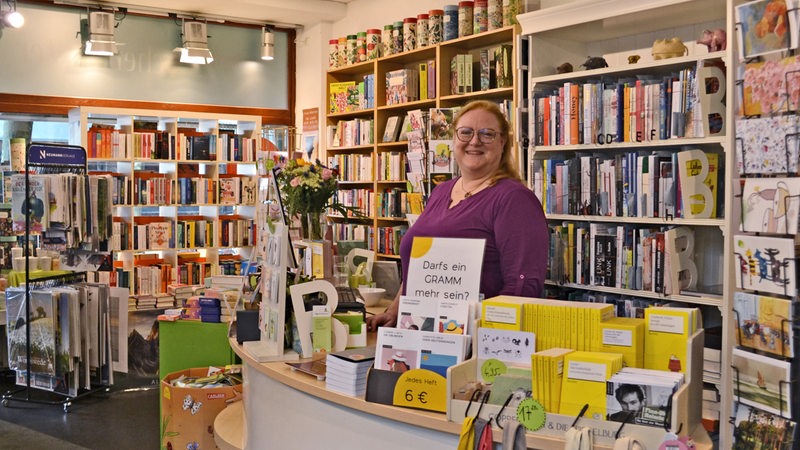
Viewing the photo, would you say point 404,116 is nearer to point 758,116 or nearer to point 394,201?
point 394,201

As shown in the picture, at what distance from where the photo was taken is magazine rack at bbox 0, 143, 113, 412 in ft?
19.0

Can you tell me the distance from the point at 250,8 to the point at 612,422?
6713 mm

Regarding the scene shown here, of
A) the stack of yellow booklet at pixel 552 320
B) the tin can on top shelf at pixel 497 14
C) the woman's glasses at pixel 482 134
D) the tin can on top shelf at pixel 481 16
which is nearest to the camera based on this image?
the stack of yellow booklet at pixel 552 320

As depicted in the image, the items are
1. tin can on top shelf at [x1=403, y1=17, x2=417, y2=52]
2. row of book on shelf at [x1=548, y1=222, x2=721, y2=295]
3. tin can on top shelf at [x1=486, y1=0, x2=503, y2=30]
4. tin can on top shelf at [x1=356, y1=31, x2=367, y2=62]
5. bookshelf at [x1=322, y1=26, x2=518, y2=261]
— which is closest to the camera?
row of book on shelf at [x1=548, y1=222, x2=721, y2=295]

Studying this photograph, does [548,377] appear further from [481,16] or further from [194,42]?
[194,42]

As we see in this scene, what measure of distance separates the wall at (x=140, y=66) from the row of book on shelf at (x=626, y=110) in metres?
4.53

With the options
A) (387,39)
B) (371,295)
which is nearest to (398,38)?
(387,39)

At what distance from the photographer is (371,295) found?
13.1ft

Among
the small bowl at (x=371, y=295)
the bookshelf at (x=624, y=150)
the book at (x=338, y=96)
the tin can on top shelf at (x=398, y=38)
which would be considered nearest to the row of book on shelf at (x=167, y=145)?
the book at (x=338, y=96)

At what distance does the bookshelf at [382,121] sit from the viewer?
623cm

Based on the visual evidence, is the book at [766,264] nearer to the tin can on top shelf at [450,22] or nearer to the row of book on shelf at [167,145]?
the tin can on top shelf at [450,22]

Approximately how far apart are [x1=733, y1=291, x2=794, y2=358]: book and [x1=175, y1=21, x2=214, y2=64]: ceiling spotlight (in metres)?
6.38

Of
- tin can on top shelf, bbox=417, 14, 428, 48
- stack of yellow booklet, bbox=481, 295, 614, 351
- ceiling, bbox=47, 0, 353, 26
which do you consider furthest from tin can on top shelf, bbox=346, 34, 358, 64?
stack of yellow booklet, bbox=481, 295, 614, 351

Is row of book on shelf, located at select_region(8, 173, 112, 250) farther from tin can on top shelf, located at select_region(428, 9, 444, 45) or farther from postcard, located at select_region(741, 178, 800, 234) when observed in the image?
postcard, located at select_region(741, 178, 800, 234)
